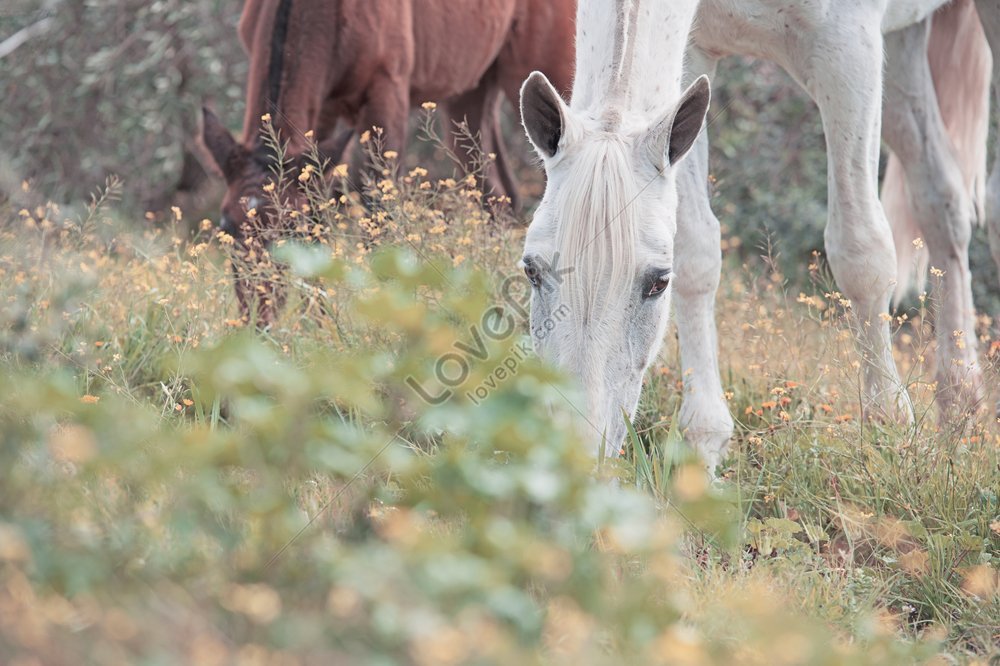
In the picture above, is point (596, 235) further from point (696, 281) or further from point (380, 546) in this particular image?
point (696, 281)

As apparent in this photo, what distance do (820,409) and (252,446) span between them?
7.97ft

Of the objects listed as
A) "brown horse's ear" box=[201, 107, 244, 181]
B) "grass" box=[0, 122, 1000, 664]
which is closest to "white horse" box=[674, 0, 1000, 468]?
"grass" box=[0, 122, 1000, 664]

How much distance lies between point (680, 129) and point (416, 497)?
1.41m

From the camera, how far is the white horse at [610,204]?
2.50m

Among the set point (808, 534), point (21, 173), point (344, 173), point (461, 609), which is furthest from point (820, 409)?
point (21, 173)

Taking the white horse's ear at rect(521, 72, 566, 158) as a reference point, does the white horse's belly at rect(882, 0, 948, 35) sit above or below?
below

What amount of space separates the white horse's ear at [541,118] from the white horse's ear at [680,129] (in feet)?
0.75

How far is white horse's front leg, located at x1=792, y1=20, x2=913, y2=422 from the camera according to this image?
11.3 feet

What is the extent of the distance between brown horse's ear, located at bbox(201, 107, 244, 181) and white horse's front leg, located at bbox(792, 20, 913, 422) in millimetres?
2448

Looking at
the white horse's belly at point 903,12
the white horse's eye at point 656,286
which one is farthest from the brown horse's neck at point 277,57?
the white horse's eye at point 656,286

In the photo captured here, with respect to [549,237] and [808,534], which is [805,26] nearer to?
[549,237]

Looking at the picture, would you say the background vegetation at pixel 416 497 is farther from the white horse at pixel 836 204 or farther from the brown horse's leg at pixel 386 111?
the brown horse's leg at pixel 386 111

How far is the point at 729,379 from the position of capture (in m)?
3.98

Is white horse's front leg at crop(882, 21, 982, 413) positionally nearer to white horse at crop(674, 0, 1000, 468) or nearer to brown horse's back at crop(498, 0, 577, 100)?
white horse at crop(674, 0, 1000, 468)
